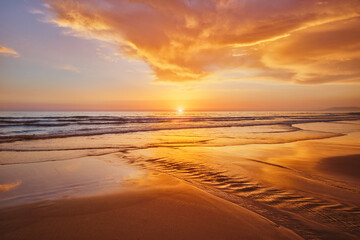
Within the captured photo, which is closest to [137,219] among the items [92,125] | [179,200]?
[179,200]

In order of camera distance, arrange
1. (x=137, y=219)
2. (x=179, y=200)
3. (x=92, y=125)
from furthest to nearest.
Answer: (x=92, y=125)
(x=179, y=200)
(x=137, y=219)

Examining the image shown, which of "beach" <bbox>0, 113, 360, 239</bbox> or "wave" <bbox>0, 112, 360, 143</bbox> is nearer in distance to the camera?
"beach" <bbox>0, 113, 360, 239</bbox>

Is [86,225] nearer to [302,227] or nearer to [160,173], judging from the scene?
[160,173]

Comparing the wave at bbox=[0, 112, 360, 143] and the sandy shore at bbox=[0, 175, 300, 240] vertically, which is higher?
the sandy shore at bbox=[0, 175, 300, 240]

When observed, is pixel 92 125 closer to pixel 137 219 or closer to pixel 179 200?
pixel 179 200

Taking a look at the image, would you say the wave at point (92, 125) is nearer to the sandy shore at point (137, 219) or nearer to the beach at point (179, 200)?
the beach at point (179, 200)

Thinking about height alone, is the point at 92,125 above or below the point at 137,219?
below

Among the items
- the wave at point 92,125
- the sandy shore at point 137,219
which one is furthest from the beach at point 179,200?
the wave at point 92,125

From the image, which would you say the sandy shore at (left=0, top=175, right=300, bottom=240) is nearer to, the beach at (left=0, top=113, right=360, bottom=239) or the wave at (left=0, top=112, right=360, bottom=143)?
the beach at (left=0, top=113, right=360, bottom=239)

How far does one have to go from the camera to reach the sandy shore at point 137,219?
2602 millimetres

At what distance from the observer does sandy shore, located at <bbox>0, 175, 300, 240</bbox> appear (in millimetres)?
2602

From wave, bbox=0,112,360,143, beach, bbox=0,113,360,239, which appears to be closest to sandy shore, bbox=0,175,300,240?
beach, bbox=0,113,360,239

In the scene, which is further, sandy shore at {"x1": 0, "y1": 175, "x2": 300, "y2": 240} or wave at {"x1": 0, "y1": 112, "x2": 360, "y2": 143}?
wave at {"x1": 0, "y1": 112, "x2": 360, "y2": 143}

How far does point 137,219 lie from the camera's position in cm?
297
